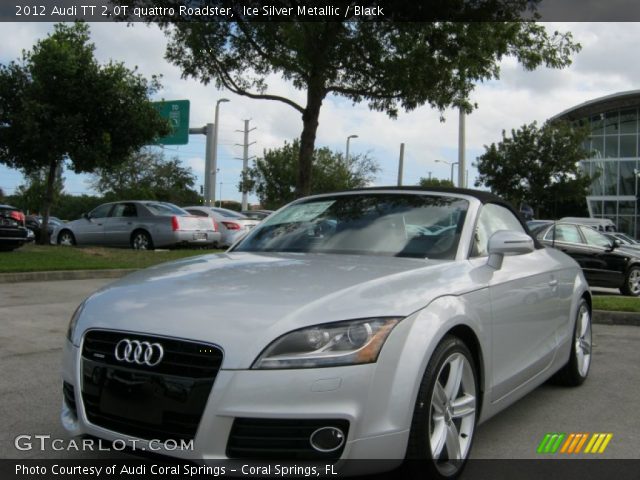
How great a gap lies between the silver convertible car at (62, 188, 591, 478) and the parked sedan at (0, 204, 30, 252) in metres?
12.1

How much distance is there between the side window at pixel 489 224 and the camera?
12.4 ft

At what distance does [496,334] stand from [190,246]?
48.0ft

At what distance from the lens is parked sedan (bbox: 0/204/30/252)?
14219 mm

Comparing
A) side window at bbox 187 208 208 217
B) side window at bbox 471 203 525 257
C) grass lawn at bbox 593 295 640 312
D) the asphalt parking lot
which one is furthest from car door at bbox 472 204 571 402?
side window at bbox 187 208 208 217

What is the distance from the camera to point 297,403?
2.44 metres

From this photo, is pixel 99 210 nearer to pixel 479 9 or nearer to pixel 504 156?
pixel 479 9

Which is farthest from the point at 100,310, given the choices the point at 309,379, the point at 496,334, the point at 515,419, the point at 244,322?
the point at 515,419

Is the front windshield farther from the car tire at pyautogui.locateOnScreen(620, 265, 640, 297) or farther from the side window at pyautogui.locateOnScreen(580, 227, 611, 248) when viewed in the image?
the car tire at pyautogui.locateOnScreen(620, 265, 640, 297)

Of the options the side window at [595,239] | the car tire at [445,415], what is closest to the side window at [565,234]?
the side window at [595,239]

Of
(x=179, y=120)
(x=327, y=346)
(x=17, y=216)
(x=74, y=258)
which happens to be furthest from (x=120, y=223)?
(x=327, y=346)

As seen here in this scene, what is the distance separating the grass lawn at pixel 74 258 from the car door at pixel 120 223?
4.90ft

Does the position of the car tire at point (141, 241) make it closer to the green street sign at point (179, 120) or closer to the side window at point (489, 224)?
the green street sign at point (179, 120)

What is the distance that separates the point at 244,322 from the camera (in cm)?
258

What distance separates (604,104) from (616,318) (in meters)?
54.0
